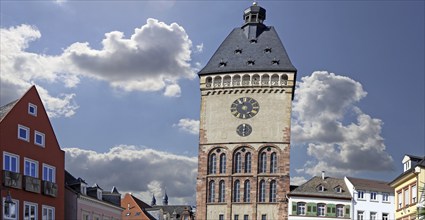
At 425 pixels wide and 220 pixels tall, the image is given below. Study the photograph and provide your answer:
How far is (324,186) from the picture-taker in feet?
289

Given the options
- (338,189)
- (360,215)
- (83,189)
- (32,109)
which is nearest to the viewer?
(32,109)

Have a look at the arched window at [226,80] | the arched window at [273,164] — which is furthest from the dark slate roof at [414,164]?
the arched window at [226,80]

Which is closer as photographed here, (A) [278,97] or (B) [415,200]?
(B) [415,200]

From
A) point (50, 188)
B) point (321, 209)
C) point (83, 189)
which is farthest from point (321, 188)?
point (50, 188)

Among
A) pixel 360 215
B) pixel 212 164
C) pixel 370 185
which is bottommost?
pixel 360 215

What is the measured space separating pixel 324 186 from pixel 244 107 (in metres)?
14.9

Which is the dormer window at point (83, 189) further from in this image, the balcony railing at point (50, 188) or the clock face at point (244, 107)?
the clock face at point (244, 107)

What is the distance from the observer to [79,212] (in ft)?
191

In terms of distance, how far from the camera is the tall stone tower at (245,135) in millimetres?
90812

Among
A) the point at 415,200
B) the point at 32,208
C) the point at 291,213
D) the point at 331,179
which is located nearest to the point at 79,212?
the point at 32,208

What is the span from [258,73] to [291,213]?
63.2 feet

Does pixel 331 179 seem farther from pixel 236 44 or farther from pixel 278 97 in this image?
pixel 236 44

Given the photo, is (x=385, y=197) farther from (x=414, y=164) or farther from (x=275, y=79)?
(x=414, y=164)

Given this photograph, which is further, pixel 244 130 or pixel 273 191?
pixel 244 130
